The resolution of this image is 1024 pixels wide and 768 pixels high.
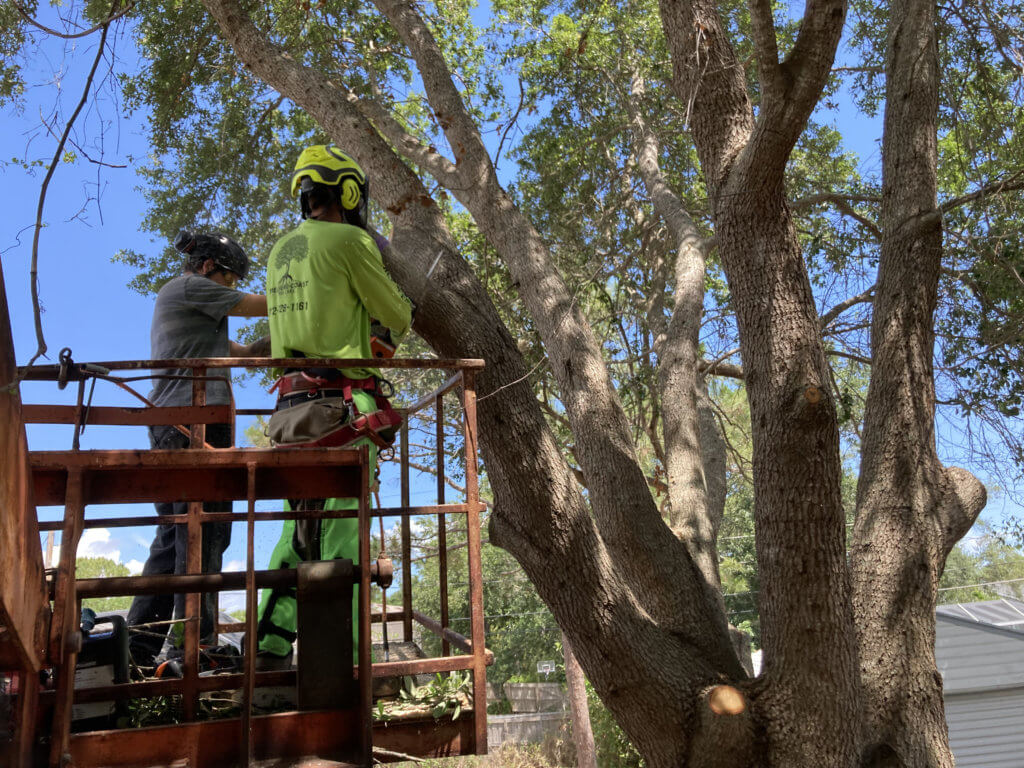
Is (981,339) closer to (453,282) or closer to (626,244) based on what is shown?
(626,244)

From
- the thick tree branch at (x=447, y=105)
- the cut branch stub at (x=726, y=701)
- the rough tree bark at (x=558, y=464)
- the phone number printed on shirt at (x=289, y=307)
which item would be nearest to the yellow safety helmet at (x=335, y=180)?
the phone number printed on shirt at (x=289, y=307)

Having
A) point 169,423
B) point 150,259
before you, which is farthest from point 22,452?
point 150,259

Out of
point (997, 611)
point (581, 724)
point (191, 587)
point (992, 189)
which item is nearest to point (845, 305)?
point (992, 189)

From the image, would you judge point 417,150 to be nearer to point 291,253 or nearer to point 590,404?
point 590,404

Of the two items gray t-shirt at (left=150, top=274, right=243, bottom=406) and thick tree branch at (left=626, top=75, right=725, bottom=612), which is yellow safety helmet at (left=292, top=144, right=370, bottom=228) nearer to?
gray t-shirt at (left=150, top=274, right=243, bottom=406)

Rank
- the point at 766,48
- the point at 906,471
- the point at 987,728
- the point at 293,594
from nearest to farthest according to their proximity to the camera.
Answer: the point at 293,594 → the point at 766,48 → the point at 906,471 → the point at 987,728

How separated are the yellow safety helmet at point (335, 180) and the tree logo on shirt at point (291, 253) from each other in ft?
0.68

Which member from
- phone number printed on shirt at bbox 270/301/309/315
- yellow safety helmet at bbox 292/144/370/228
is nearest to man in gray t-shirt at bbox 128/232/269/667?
phone number printed on shirt at bbox 270/301/309/315

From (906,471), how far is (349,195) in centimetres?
324

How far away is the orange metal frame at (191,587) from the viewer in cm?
234

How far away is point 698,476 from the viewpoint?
6121mm

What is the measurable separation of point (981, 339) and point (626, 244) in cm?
424

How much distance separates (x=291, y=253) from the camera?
3.67 metres

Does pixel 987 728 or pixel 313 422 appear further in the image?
pixel 987 728
